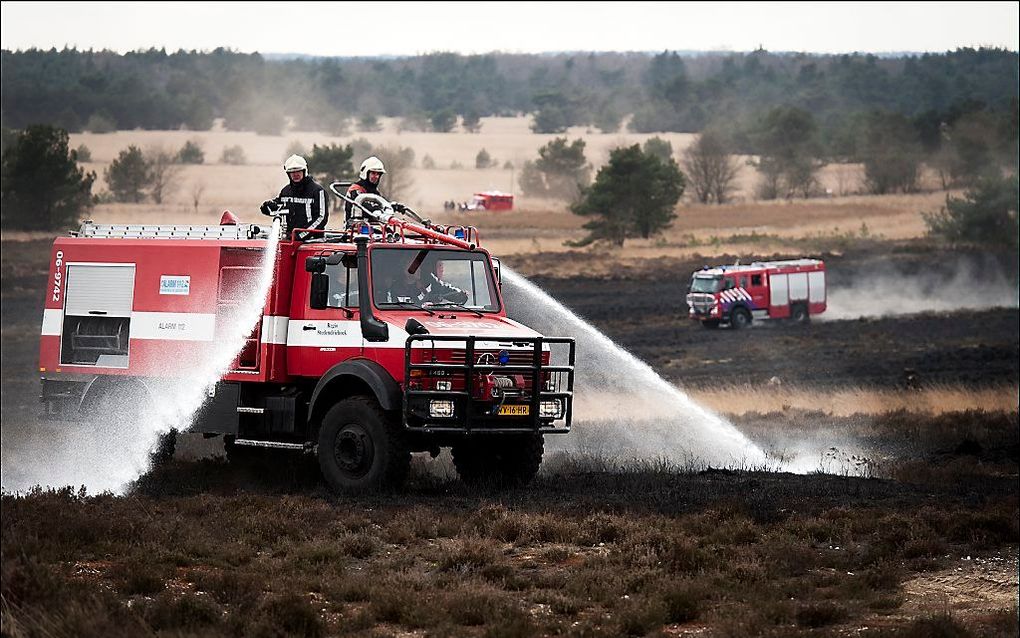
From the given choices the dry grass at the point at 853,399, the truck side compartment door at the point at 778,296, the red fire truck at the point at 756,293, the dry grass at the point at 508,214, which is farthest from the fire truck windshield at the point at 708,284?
the dry grass at the point at 508,214

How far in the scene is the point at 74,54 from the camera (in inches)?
3438

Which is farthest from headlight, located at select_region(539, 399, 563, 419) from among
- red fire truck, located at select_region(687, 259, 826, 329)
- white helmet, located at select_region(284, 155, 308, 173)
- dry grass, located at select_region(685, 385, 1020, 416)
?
red fire truck, located at select_region(687, 259, 826, 329)

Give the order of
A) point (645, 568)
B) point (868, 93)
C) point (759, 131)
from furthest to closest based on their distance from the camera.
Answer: point (868, 93) → point (759, 131) → point (645, 568)

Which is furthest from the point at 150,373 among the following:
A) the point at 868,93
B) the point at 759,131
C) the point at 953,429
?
the point at 868,93

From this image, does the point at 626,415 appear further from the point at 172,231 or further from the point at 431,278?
the point at 431,278

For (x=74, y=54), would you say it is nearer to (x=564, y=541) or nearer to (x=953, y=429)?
(x=953, y=429)

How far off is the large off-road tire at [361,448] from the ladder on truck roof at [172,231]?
2.53 meters

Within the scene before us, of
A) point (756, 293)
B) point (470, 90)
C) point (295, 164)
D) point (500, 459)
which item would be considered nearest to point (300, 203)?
point (295, 164)

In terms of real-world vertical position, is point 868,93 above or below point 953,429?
above

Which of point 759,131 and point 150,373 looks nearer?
point 150,373

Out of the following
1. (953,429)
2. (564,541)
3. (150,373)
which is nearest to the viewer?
(564,541)

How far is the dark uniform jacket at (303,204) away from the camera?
18.6 meters

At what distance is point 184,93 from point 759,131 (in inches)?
1722

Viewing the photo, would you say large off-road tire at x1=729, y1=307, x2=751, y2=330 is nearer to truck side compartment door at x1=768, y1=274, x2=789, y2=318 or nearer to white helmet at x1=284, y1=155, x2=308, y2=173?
truck side compartment door at x1=768, y1=274, x2=789, y2=318
